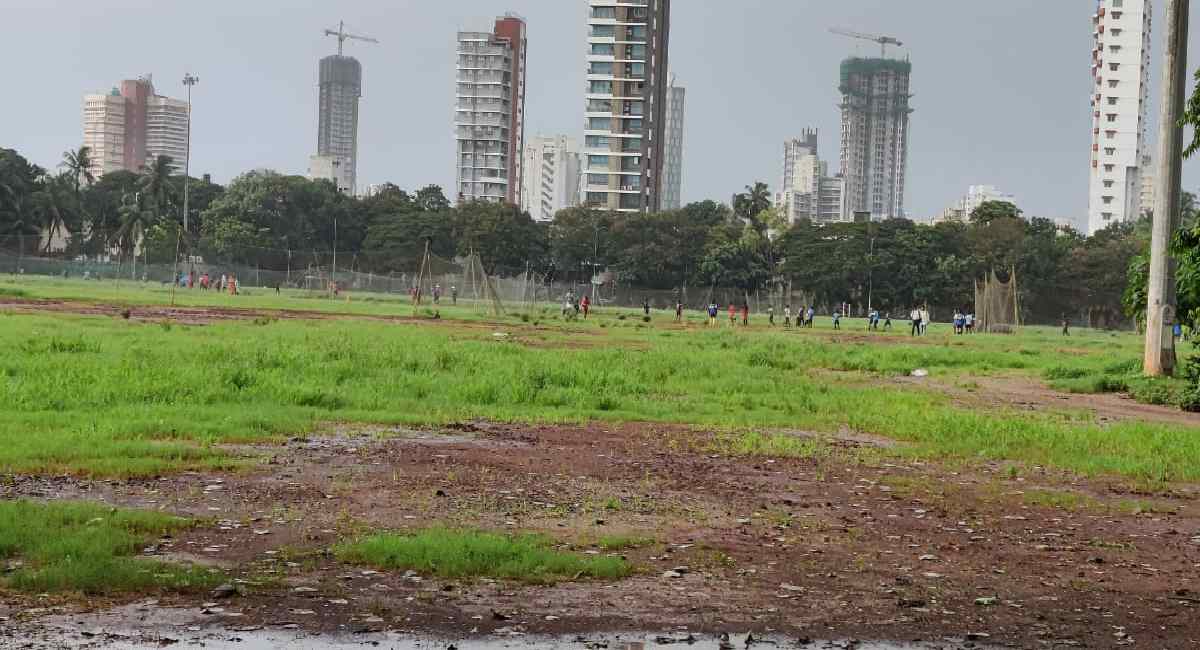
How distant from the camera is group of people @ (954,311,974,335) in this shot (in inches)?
2990

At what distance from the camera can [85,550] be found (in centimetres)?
884

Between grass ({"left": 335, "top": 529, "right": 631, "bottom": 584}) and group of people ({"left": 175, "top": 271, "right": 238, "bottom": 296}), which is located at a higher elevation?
group of people ({"left": 175, "top": 271, "right": 238, "bottom": 296})

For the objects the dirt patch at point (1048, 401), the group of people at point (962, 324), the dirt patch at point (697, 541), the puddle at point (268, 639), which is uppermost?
the group of people at point (962, 324)

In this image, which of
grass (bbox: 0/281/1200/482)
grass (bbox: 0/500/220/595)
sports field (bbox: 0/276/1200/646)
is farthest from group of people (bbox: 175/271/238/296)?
grass (bbox: 0/500/220/595)

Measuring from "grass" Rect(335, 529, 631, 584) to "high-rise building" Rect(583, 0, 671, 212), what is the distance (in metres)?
159

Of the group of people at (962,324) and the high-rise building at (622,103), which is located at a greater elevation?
the high-rise building at (622,103)

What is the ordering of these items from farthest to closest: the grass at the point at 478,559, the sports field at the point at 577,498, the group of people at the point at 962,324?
the group of people at the point at 962,324
the grass at the point at 478,559
the sports field at the point at 577,498

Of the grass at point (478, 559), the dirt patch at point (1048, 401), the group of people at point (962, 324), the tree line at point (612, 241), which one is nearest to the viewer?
the grass at point (478, 559)

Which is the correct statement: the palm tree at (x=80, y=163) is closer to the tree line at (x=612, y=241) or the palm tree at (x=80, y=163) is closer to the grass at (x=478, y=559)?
the tree line at (x=612, y=241)

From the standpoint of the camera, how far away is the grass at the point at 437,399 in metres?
15.2

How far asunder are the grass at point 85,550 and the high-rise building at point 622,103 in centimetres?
15831

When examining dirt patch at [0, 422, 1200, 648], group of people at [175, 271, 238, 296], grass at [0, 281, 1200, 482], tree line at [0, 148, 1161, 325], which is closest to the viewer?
dirt patch at [0, 422, 1200, 648]

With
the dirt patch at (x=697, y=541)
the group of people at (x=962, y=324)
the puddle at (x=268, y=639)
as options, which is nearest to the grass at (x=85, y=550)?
the dirt patch at (x=697, y=541)

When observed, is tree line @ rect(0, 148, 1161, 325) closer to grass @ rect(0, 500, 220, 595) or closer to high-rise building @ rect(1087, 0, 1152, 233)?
high-rise building @ rect(1087, 0, 1152, 233)
